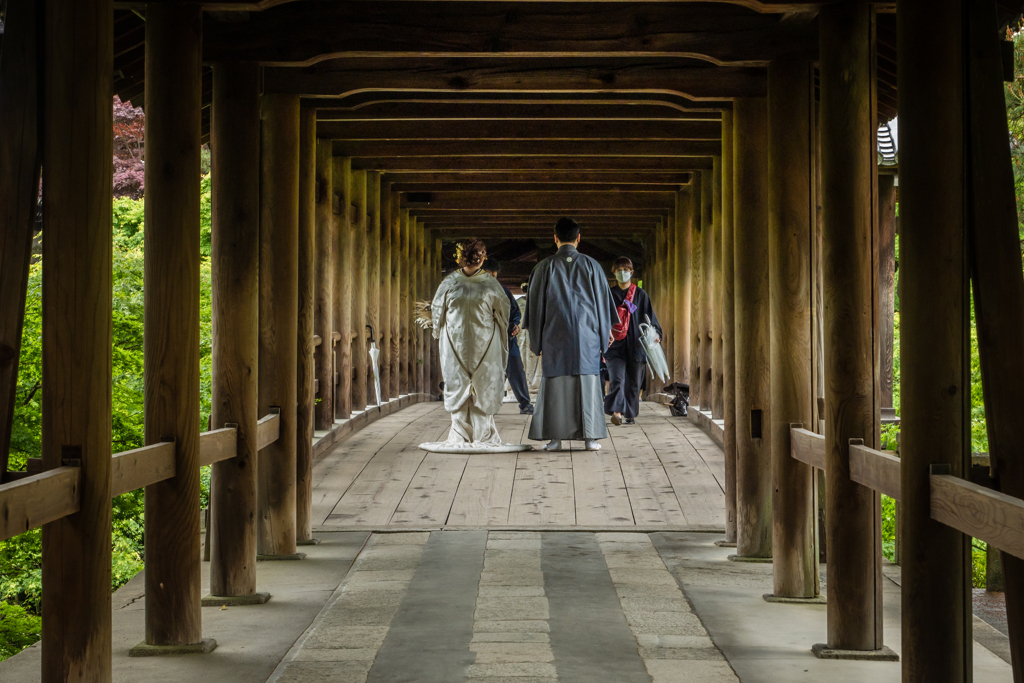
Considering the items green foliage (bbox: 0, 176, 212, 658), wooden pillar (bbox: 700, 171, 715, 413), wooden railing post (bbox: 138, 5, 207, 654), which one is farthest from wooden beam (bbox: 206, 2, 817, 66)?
wooden pillar (bbox: 700, 171, 715, 413)

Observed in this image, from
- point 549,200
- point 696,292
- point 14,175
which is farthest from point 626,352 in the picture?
point 14,175

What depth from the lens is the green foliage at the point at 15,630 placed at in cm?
757

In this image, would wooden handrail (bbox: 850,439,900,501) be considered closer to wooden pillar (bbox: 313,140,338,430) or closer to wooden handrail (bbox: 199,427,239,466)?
wooden handrail (bbox: 199,427,239,466)

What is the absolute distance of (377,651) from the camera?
3814 millimetres

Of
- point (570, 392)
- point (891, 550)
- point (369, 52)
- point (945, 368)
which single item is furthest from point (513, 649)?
point (891, 550)

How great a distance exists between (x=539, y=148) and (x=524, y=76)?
135 inches

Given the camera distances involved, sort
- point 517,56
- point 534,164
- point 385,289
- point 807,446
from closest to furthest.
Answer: point 807,446, point 517,56, point 534,164, point 385,289

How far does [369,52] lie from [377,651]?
2717 mm

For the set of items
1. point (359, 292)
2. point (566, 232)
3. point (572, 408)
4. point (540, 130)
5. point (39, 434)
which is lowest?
point (39, 434)

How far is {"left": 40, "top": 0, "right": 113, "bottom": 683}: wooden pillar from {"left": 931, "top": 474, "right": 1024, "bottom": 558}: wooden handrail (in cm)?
232

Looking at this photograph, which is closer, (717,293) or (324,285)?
(324,285)

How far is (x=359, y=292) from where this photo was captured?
11.0 m

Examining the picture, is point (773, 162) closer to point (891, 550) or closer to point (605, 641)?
point (605, 641)

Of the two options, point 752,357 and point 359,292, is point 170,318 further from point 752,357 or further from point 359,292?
point 359,292
